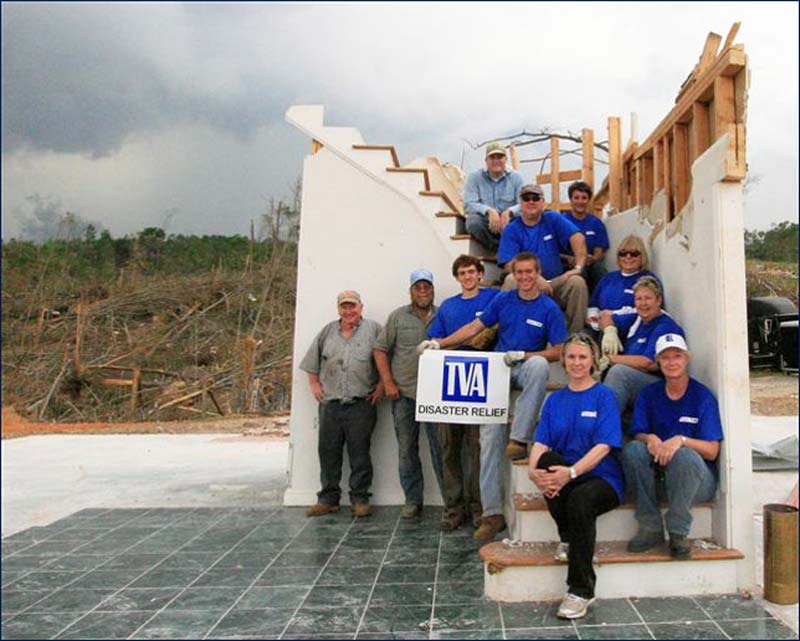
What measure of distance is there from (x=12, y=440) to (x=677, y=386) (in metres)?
8.38

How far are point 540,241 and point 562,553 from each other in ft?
7.93

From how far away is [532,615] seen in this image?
9.09 ft

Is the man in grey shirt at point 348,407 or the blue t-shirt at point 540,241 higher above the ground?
the blue t-shirt at point 540,241

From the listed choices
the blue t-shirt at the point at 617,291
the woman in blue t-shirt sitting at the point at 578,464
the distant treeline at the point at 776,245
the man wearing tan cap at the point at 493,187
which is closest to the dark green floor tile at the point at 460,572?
the woman in blue t-shirt sitting at the point at 578,464

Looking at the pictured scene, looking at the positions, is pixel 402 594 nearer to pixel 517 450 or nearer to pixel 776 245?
pixel 517 450

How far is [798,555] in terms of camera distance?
2.83 metres

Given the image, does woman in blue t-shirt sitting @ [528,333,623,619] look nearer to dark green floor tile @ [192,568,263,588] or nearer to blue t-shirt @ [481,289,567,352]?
blue t-shirt @ [481,289,567,352]

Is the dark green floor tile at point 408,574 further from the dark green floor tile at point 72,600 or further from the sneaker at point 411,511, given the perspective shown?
the dark green floor tile at point 72,600

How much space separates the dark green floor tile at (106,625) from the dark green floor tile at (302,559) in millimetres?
829

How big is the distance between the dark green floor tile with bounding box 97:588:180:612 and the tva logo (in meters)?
1.80

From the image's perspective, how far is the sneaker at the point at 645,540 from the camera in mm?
3029

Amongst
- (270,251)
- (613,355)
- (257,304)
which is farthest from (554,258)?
(270,251)

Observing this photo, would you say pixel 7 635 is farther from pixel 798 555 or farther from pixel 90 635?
pixel 798 555

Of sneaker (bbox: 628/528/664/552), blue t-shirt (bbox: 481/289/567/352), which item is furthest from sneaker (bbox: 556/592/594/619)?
blue t-shirt (bbox: 481/289/567/352)
